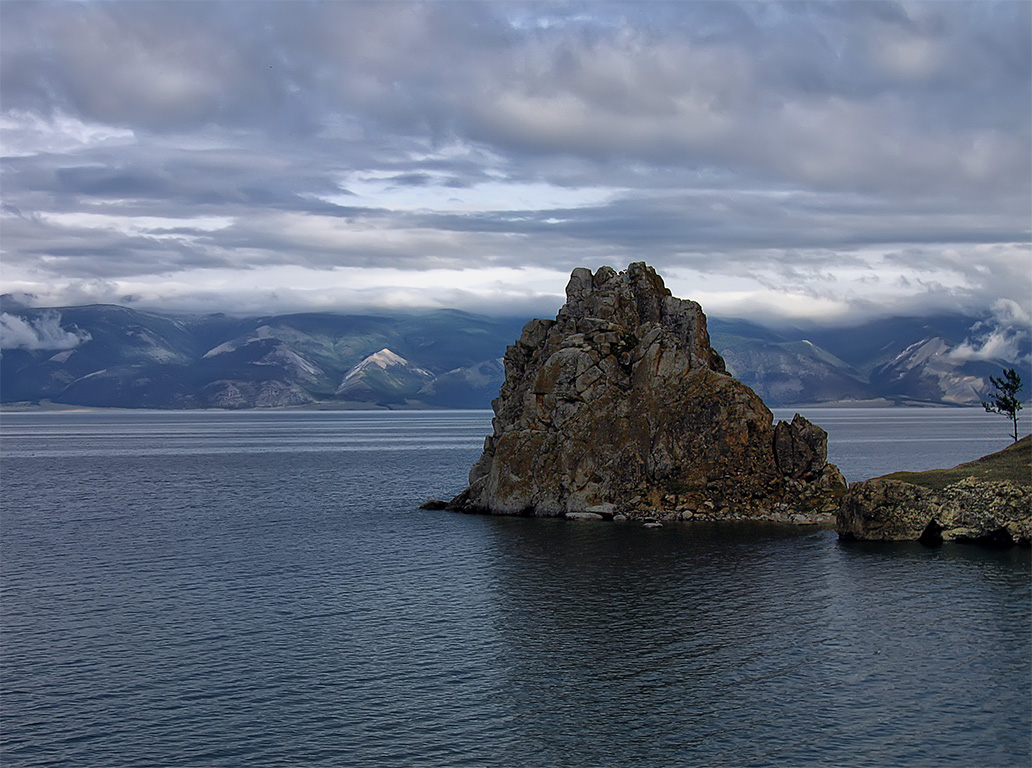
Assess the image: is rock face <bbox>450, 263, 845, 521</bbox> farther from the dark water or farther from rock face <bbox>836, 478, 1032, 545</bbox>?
rock face <bbox>836, 478, 1032, 545</bbox>

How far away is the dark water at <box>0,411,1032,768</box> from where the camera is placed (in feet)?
160

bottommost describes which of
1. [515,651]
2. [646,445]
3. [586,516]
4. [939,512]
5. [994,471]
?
[515,651]

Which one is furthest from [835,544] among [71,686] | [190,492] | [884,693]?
[190,492]

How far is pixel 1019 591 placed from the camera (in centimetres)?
7856

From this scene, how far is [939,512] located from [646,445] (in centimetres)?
3695

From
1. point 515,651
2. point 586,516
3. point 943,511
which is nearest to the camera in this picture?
point 515,651

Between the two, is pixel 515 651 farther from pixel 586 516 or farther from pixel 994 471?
pixel 994 471

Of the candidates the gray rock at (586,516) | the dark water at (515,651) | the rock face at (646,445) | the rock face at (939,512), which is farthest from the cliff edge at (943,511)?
the gray rock at (586,516)

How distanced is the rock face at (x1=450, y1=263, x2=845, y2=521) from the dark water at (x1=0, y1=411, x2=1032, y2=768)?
43.7 ft

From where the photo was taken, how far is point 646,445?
126188 mm

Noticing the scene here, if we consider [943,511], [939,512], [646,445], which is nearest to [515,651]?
[939,512]

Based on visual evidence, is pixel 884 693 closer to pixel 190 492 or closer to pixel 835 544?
pixel 835 544

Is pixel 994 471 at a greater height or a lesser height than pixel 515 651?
greater

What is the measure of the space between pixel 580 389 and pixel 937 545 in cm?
4898
